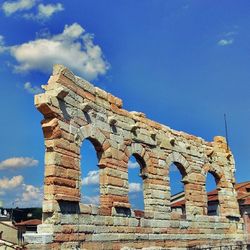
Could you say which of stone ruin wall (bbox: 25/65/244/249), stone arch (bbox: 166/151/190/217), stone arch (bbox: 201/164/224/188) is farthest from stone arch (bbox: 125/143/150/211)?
stone arch (bbox: 201/164/224/188)

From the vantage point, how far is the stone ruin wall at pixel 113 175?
35.2 ft

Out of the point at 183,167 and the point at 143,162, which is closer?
the point at 143,162

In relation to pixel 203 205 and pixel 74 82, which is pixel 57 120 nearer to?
pixel 74 82

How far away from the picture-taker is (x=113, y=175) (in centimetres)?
1279

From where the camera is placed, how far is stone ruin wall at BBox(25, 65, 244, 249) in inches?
422

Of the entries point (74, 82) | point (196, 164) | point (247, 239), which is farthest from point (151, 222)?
point (247, 239)

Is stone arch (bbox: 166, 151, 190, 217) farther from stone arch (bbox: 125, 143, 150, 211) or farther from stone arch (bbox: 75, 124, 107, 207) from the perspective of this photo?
stone arch (bbox: 75, 124, 107, 207)

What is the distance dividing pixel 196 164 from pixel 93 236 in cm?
729

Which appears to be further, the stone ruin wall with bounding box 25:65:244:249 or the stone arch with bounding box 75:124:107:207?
the stone arch with bounding box 75:124:107:207

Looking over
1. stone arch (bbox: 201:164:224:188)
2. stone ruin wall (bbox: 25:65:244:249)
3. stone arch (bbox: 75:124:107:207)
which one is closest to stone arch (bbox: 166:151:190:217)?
stone ruin wall (bbox: 25:65:244:249)

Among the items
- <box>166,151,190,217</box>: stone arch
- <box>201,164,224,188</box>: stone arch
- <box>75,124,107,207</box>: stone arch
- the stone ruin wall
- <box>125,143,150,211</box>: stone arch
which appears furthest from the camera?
<box>201,164,224,188</box>: stone arch

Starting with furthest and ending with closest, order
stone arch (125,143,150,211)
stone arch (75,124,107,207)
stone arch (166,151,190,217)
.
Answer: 1. stone arch (166,151,190,217)
2. stone arch (125,143,150,211)
3. stone arch (75,124,107,207)

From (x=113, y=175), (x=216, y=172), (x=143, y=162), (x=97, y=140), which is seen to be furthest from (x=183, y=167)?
(x=97, y=140)

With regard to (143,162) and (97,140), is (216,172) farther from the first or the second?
(97,140)
